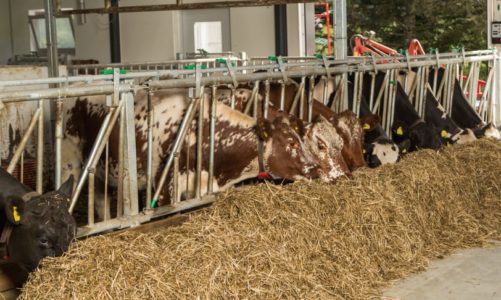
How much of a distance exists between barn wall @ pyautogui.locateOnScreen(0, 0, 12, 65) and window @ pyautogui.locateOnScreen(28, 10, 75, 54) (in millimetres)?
548

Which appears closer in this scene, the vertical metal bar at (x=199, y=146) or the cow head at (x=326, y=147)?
the vertical metal bar at (x=199, y=146)

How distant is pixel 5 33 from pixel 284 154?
14496 mm

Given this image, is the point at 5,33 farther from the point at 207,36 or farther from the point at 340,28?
the point at 340,28

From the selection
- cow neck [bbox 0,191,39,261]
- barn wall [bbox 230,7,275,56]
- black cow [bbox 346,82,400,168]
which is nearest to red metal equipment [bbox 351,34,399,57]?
barn wall [bbox 230,7,275,56]

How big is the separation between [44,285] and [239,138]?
2.87m

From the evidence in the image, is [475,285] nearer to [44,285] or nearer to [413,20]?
[44,285]

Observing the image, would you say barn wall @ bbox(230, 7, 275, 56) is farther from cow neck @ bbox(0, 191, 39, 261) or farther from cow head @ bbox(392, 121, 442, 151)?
cow neck @ bbox(0, 191, 39, 261)

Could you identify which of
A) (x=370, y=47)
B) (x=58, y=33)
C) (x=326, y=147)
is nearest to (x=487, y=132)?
(x=326, y=147)

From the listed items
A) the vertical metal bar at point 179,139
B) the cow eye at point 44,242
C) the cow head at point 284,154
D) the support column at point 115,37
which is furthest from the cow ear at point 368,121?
the support column at point 115,37

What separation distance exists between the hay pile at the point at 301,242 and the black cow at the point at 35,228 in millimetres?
110

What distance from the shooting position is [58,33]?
64.2 ft

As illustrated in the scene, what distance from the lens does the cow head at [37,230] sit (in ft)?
14.9

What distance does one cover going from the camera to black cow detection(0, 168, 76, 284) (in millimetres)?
4547

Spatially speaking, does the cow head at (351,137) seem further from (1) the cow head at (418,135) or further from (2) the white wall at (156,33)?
(2) the white wall at (156,33)
